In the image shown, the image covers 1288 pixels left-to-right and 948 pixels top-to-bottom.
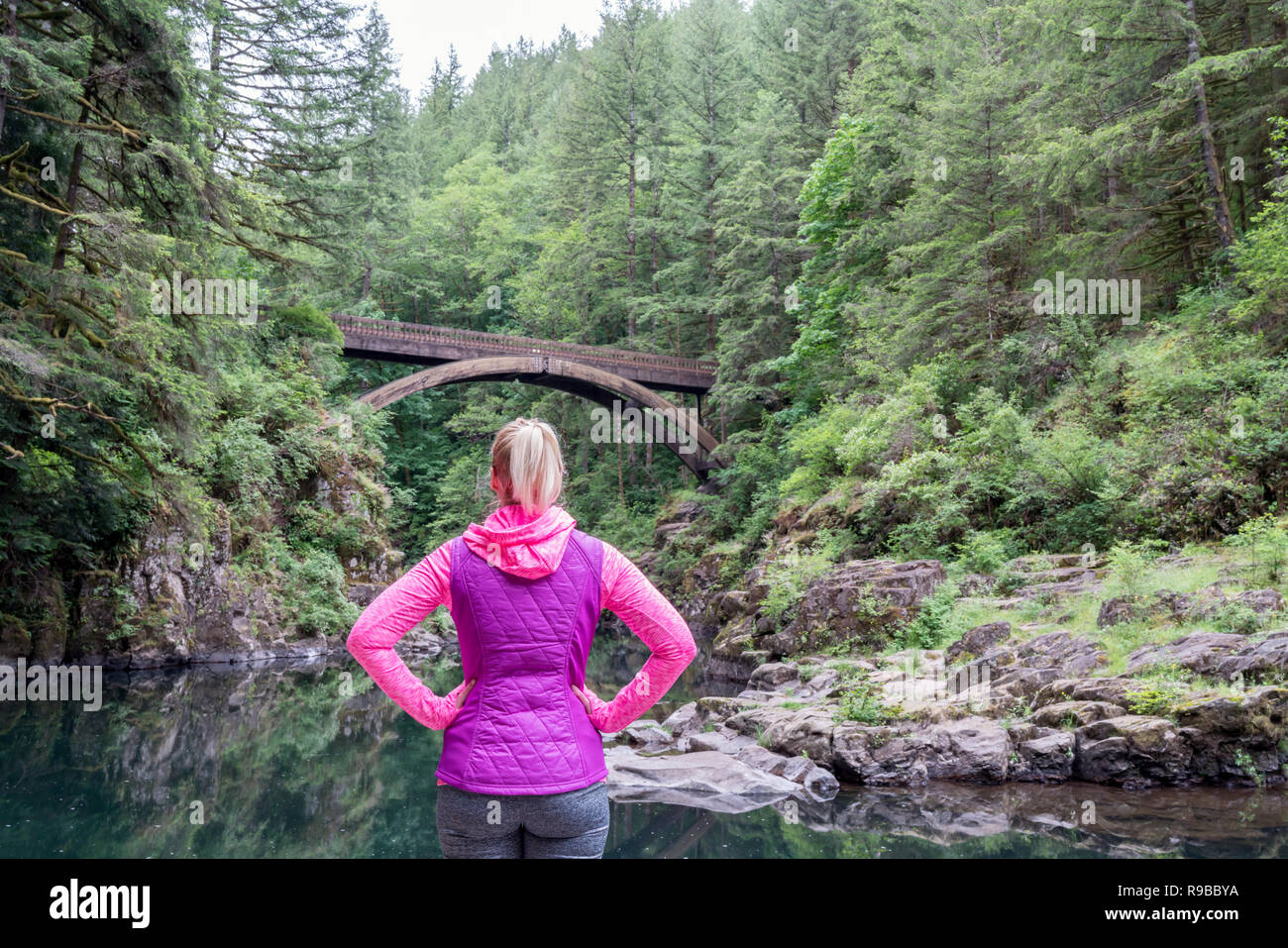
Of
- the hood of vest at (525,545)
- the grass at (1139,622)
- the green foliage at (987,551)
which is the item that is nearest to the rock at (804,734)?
the grass at (1139,622)

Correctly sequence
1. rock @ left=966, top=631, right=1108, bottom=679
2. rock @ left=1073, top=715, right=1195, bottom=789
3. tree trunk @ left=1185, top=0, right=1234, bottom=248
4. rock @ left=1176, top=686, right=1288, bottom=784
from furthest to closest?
tree trunk @ left=1185, top=0, right=1234, bottom=248 < rock @ left=966, top=631, right=1108, bottom=679 < rock @ left=1073, top=715, right=1195, bottom=789 < rock @ left=1176, top=686, right=1288, bottom=784

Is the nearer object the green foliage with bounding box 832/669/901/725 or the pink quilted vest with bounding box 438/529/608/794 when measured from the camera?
the pink quilted vest with bounding box 438/529/608/794

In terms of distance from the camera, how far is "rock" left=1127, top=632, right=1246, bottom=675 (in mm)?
7172

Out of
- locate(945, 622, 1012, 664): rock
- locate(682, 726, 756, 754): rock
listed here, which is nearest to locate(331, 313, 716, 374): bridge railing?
locate(682, 726, 756, 754): rock

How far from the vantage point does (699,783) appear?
24.5 ft

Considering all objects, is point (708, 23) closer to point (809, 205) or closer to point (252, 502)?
point (809, 205)

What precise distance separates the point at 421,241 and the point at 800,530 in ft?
93.3

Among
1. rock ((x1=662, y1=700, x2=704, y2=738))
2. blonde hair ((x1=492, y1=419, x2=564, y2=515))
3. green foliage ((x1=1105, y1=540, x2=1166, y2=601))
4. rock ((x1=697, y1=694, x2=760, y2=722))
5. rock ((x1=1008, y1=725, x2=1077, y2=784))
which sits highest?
blonde hair ((x1=492, y1=419, x2=564, y2=515))

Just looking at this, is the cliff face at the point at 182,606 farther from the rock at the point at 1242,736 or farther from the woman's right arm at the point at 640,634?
the woman's right arm at the point at 640,634

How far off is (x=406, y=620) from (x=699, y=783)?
227 inches

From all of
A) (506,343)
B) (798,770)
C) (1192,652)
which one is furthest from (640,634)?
(506,343)

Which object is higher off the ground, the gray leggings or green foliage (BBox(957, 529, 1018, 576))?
green foliage (BBox(957, 529, 1018, 576))

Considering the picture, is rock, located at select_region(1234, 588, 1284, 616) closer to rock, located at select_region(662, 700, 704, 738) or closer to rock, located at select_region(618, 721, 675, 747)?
rock, located at select_region(662, 700, 704, 738)
